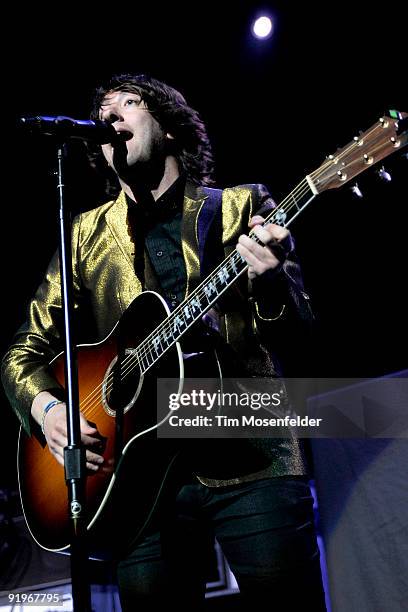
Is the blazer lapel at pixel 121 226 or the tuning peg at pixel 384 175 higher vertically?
the blazer lapel at pixel 121 226

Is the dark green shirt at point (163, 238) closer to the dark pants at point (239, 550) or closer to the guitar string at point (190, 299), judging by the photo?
the guitar string at point (190, 299)

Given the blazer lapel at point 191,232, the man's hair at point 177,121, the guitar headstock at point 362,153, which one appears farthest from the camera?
the man's hair at point 177,121

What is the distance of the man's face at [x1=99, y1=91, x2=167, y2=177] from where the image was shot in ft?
7.40

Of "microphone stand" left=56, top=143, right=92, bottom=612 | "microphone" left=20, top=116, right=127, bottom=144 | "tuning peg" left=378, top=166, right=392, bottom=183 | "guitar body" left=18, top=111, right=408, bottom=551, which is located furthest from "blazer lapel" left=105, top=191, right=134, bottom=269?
"tuning peg" left=378, top=166, right=392, bottom=183

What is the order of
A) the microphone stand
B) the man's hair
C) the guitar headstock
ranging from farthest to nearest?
the man's hair, the guitar headstock, the microphone stand

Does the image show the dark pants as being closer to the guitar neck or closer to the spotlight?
the guitar neck

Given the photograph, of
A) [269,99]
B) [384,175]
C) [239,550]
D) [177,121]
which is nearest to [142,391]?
[239,550]

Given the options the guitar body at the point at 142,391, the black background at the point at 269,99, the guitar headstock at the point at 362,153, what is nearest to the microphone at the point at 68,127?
the guitar body at the point at 142,391

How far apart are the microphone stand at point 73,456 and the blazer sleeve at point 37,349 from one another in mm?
557

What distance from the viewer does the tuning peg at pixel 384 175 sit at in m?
1.65

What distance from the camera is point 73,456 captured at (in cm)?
151

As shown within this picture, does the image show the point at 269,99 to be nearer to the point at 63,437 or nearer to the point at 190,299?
the point at 190,299

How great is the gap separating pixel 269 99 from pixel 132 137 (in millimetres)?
1680

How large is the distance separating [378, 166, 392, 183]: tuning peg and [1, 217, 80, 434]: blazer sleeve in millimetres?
1137
